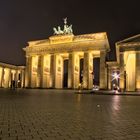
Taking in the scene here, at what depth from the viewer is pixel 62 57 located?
82.8 meters

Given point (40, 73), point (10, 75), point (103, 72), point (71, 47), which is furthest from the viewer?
point (10, 75)

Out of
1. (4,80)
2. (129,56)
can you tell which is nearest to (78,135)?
(129,56)

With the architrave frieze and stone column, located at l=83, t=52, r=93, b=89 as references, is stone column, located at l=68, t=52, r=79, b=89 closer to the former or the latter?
the architrave frieze

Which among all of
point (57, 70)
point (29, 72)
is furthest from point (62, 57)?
point (29, 72)

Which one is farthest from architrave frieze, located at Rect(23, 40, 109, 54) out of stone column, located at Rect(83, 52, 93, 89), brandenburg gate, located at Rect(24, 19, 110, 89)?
stone column, located at Rect(83, 52, 93, 89)

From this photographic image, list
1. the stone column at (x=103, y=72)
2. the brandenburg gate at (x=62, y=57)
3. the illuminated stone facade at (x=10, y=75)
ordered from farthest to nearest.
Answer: the illuminated stone facade at (x=10, y=75), the brandenburg gate at (x=62, y=57), the stone column at (x=103, y=72)

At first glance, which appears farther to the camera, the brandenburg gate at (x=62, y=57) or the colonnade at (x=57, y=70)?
the colonnade at (x=57, y=70)

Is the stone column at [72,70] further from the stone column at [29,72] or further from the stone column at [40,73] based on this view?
the stone column at [29,72]

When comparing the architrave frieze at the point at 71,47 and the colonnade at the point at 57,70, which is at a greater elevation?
the architrave frieze at the point at 71,47

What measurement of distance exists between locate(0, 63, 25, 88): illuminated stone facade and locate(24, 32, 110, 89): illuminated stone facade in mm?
15125

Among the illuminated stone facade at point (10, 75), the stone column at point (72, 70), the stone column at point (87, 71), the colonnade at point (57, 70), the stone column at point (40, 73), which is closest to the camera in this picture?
the stone column at point (87, 71)

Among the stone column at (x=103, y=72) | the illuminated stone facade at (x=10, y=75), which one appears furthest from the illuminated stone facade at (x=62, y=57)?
the illuminated stone facade at (x=10, y=75)

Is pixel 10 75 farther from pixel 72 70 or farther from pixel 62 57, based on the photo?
pixel 72 70

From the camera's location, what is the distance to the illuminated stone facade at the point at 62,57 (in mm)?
69812
